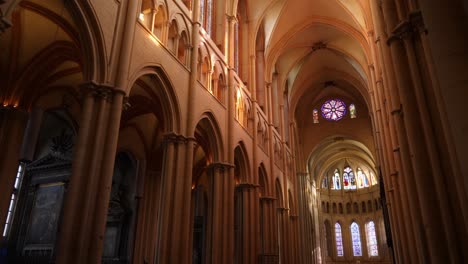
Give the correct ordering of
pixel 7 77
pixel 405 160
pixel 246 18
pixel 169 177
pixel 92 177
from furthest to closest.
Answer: pixel 246 18 < pixel 7 77 < pixel 169 177 < pixel 405 160 < pixel 92 177

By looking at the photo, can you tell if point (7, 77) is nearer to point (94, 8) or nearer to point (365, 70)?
point (94, 8)

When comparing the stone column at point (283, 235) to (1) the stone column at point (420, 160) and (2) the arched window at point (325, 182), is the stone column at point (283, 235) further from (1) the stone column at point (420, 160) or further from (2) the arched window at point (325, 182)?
(2) the arched window at point (325, 182)

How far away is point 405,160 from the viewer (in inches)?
332

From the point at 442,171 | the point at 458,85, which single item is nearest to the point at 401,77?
the point at 442,171

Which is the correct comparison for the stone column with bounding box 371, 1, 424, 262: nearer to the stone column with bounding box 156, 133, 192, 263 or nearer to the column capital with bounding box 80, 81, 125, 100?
the stone column with bounding box 156, 133, 192, 263

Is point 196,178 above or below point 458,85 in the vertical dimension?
above

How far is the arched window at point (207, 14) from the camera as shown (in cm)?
1387

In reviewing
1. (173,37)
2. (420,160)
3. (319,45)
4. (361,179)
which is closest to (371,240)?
(361,179)

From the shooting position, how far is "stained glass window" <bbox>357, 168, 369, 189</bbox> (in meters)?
42.3

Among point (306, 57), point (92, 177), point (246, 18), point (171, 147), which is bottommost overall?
point (92, 177)

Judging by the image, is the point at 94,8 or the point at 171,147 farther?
the point at 171,147

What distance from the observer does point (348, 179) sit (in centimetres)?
4350

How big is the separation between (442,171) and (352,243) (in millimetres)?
37864

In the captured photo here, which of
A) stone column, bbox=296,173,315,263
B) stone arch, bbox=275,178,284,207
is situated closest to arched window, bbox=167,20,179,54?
stone arch, bbox=275,178,284,207
